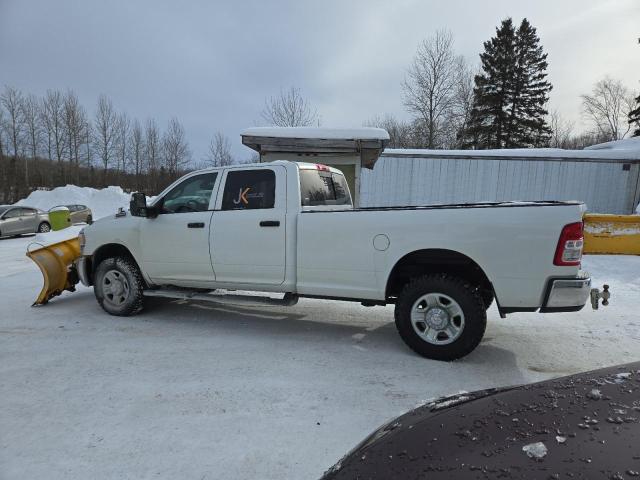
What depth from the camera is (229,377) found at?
12.1ft

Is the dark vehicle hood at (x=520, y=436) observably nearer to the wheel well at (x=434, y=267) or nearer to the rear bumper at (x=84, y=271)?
the wheel well at (x=434, y=267)

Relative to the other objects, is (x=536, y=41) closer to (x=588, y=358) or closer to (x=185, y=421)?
(x=588, y=358)

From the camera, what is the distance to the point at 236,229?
190 inches

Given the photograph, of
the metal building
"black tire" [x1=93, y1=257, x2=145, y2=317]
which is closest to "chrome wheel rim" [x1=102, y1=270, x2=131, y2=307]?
"black tire" [x1=93, y1=257, x2=145, y2=317]

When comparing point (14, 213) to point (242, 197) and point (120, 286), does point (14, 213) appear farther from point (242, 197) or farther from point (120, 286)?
point (242, 197)

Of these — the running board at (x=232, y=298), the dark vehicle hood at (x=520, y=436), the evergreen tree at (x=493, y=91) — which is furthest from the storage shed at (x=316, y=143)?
the evergreen tree at (x=493, y=91)

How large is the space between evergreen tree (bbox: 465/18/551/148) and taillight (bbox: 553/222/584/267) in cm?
3408

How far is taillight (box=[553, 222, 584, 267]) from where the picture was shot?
3.50 meters

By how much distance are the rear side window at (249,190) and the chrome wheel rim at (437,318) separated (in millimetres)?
2043

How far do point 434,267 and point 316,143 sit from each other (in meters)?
5.67

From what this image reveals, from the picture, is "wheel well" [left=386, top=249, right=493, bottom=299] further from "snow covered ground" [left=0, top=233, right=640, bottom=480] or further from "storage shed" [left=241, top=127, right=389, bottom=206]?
"storage shed" [left=241, top=127, right=389, bottom=206]

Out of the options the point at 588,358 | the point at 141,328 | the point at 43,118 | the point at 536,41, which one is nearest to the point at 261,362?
the point at 141,328

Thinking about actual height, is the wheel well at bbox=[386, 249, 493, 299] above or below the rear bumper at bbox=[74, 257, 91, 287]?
above

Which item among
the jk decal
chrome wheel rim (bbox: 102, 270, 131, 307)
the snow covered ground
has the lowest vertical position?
the snow covered ground
